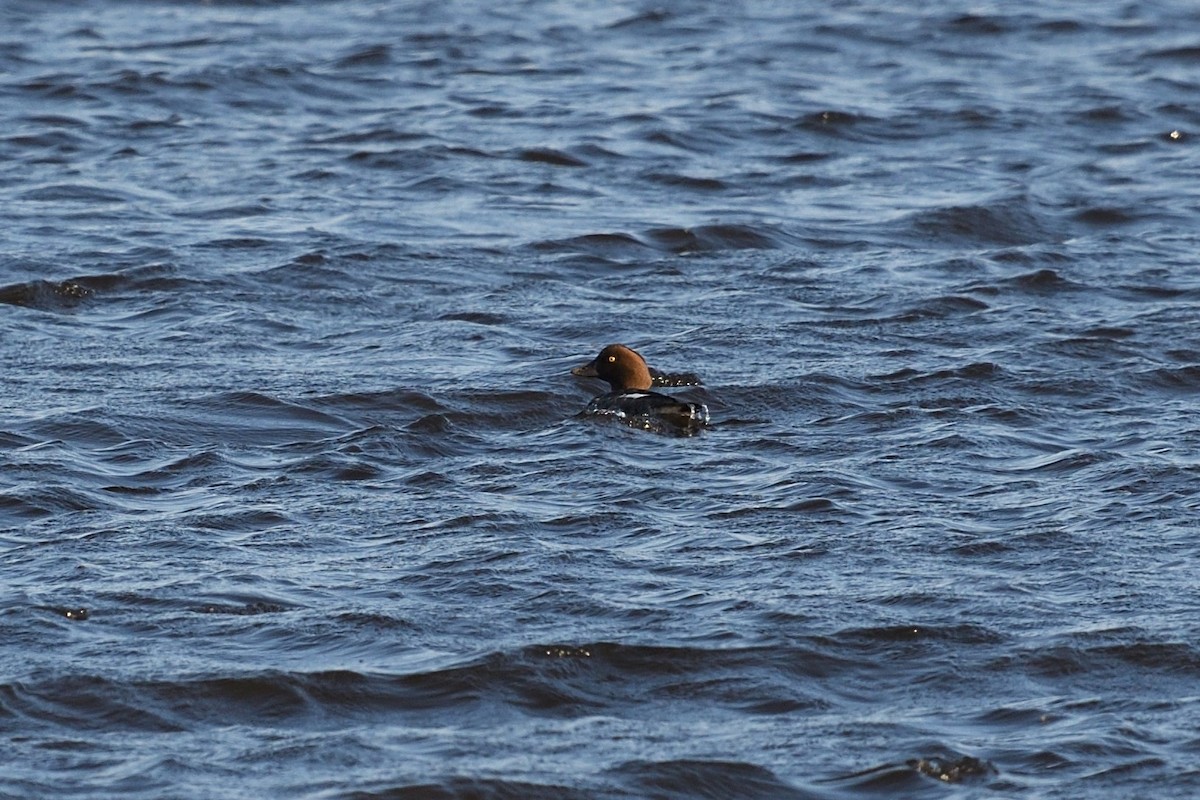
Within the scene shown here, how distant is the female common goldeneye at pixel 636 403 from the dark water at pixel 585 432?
0.14 m

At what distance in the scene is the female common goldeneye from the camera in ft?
33.3

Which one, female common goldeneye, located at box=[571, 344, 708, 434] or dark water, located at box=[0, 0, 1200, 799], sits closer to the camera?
dark water, located at box=[0, 0, 1200, 799]

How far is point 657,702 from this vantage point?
6.90 m

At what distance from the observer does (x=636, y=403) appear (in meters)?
10.2

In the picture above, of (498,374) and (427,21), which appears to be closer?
(498,374)

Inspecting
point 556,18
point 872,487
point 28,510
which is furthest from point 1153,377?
point 556,18

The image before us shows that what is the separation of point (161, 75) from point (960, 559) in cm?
1253

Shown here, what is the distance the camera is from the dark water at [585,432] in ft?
22.0

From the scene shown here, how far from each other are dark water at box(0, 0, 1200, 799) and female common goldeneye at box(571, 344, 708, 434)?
0.14m

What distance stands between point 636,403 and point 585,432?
29cm

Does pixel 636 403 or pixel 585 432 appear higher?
pixel 636 403

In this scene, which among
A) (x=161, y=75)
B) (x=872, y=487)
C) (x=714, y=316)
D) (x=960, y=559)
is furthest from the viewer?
(x=161, y=75)

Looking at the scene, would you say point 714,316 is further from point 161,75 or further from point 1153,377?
point 161,75

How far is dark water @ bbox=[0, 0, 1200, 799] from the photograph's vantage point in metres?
6.70
